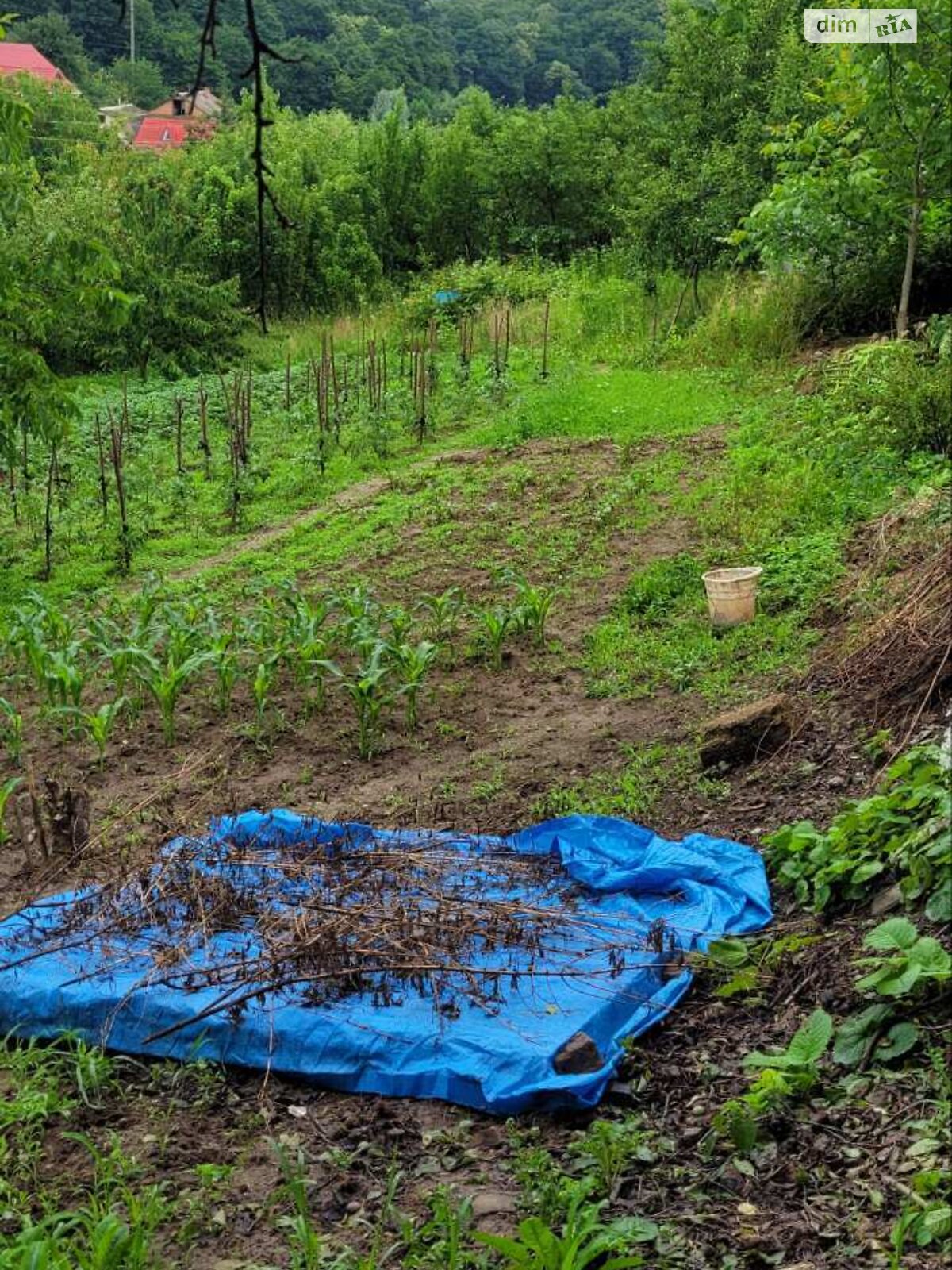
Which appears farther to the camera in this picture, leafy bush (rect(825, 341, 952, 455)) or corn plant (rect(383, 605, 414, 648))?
leafy bush (rect(825, 341, 952, 455))

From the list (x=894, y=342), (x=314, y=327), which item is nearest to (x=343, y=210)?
(x=314, y=327)

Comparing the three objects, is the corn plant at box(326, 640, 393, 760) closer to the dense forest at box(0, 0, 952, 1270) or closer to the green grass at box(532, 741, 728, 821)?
the dense forest at box(0, 0, 952, 1270)

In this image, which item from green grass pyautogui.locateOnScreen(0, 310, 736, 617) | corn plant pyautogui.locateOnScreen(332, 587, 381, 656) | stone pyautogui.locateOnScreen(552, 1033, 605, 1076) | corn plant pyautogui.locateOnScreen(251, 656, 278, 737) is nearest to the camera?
stone pyautogui.locateOnScreen(552, 1033, 605, 1076)

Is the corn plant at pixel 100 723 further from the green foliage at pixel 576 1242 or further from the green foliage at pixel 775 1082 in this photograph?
the green foliage at pixel 576 1242

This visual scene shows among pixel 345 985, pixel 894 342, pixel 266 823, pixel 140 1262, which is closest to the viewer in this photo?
pixel 140 1262

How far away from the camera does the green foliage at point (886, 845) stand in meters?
3.71

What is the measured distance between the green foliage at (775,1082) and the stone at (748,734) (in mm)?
2096

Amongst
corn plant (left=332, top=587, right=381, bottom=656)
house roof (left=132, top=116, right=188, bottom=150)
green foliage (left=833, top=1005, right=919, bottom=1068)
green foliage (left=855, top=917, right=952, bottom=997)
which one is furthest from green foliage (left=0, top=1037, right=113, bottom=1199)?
house roof (left=132, top=116, right=188, bottom=150)

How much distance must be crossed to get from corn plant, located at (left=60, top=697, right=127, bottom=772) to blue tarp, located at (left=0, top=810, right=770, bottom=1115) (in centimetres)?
147

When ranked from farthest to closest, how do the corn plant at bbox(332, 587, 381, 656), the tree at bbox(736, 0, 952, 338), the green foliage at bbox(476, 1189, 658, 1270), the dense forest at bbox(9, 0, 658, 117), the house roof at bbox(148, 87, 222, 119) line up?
the tree at bbox(736, 0, 952, 338) → the corn plant at bbox(332, 587, 381, 656) → the dense forest at bbox(9, 0, 658, 117) → the green foliage at bbox(476, 1189, 658, 1270) → the house roof at bbox(148, 87, 222, 119)

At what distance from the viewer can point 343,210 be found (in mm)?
22391

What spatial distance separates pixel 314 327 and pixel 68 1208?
17.3 meters

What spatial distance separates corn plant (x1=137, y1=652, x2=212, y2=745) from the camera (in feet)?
21.3

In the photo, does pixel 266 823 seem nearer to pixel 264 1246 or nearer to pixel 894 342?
pixel 264 1246
